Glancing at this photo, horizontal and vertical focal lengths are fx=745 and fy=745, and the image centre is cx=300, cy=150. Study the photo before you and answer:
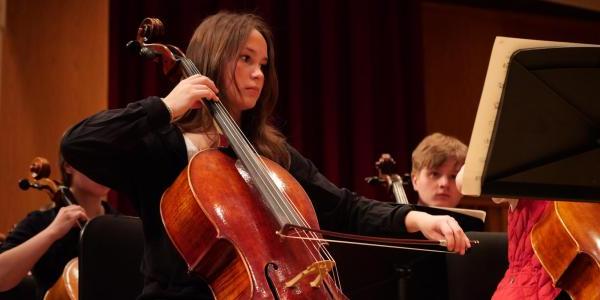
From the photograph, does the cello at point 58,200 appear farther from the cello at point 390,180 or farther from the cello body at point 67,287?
the cello at point 390,180

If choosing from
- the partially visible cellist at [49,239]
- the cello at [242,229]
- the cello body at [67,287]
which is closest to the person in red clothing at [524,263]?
the cello at [242,229]

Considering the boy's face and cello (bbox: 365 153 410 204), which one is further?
the boy's face

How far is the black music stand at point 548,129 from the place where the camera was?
1413 millimetres

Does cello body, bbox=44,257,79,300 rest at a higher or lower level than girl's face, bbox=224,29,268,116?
lower

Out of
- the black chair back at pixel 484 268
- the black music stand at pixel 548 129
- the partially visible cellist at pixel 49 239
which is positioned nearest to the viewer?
the black music stand at pixel 548 129

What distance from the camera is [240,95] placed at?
6.08 feet

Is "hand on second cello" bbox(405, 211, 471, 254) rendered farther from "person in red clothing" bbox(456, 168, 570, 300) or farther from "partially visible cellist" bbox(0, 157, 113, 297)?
"partially visible cellist" bbox(0, 157, 113, 297)

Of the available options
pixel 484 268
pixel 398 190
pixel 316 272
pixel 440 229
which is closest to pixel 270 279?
pixel 316 272

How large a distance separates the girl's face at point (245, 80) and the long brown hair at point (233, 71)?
13mm

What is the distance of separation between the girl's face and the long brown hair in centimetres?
1

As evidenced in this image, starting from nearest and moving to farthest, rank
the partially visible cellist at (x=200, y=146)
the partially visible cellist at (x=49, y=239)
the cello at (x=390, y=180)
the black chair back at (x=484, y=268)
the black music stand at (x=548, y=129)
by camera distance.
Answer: the black music stand at (x=548, y=129) < the partially visible cellist at (x=200, y=146) < the black chair back at (x=484, y=268) < the partially visible cellist at (x=49, y=239) < the cello at (x=390, y=180)

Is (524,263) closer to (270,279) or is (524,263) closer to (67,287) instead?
(270,279)

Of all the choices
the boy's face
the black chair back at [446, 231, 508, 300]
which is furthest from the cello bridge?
the boy's face

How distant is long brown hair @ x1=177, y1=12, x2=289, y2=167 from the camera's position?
1861 mm
